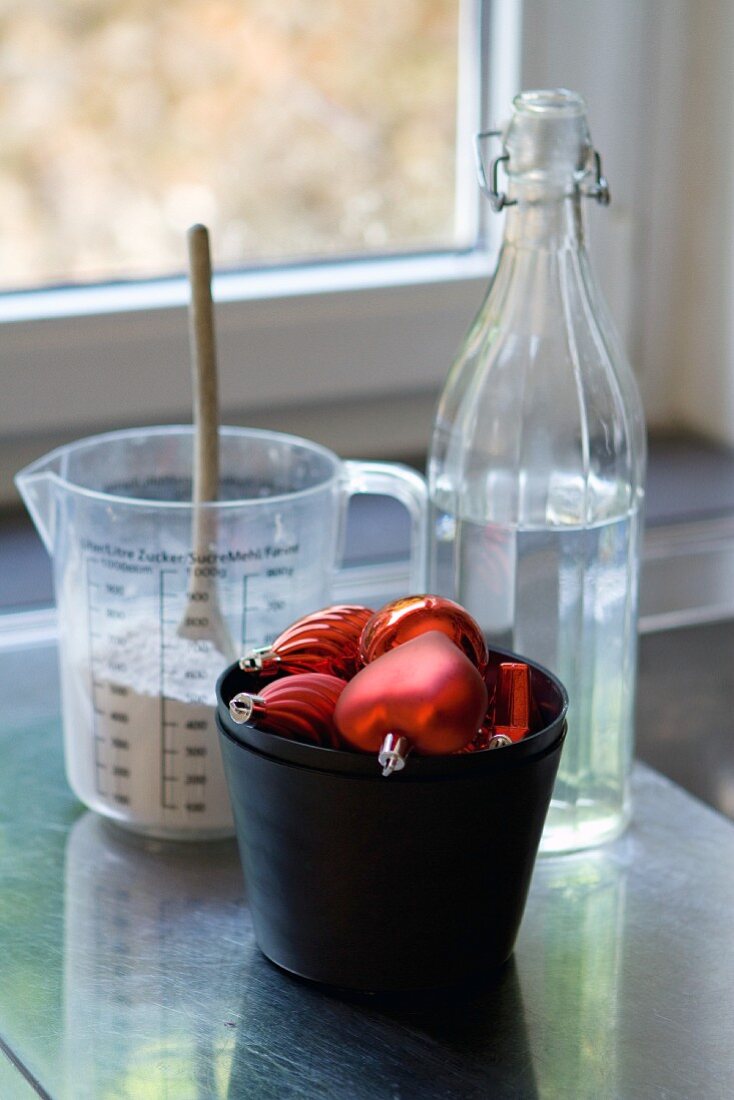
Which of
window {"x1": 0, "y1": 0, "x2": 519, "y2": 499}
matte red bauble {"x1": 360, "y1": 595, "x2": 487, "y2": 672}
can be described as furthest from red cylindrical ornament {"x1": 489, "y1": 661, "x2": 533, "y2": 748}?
→ window {"x1": 0, "y1": 0, "x2": 519, "y2": 499}

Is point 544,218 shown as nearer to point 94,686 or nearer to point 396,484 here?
point 396,484

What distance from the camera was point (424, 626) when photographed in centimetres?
49

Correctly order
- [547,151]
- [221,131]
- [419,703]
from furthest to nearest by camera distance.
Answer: [221,131] → [547,151] → [419,703]

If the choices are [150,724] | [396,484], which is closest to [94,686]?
[150,724]

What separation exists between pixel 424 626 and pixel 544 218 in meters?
0.19

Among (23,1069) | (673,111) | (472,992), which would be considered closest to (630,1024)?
(472,992)

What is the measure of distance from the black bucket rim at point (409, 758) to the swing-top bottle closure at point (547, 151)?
22cm

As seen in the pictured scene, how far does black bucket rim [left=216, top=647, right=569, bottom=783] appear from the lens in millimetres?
456

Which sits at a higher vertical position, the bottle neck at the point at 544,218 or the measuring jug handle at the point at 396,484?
the bottle neck at the point at 544,218

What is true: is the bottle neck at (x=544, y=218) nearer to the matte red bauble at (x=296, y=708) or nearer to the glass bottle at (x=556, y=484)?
the glass bottle at (x=556, y=484)

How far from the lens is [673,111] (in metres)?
1.13

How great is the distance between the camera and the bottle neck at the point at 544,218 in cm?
59

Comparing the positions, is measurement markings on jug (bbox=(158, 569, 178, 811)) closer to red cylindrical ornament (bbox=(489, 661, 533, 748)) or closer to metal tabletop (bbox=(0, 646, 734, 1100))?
metal tabletop (bbox=(0, 646, 734, 1100))

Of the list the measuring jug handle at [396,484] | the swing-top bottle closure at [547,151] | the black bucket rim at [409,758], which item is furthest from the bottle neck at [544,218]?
the black bucket rim at [409,758]
